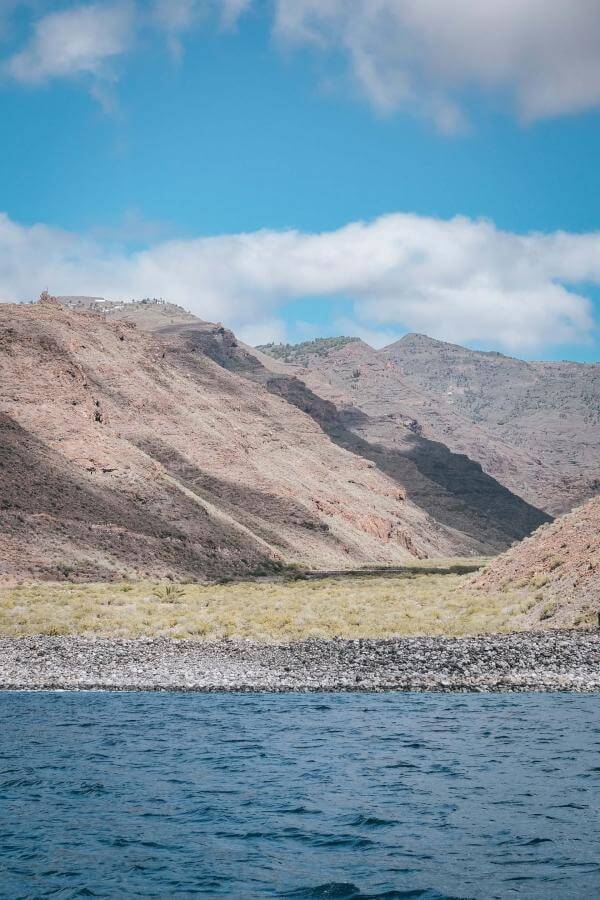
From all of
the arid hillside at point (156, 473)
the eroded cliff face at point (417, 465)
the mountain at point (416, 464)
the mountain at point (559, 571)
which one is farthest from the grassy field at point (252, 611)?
the eroded cliff face at point (417, 465)

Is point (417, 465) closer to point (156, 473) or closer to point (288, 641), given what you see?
point (156, 473)

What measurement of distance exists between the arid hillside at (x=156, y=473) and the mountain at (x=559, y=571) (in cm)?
2651

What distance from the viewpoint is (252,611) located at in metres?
41.4

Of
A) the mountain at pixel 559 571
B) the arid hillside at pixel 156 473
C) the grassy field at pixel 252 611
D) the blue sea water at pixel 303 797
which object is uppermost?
the arid hillside at pixel 156 473

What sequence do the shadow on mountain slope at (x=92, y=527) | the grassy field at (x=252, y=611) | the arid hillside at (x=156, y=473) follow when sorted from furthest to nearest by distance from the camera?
the arid hillside at (x=156, y=473)
the shadow on mountain slope at (x=92, y=527)
the grassy field at (x=252, y=611)

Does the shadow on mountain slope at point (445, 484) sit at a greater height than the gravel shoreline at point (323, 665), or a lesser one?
greater

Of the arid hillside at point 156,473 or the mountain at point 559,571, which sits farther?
the arid hillside at point 156,473

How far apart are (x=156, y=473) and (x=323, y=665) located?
4836cm

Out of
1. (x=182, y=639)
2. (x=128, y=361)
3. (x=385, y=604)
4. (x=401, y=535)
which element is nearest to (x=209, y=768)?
(x=182, y=639)

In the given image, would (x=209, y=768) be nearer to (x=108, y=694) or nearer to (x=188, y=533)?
(x=108, y=694)

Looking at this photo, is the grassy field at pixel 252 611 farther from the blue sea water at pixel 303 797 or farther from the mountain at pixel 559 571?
the blue sea water at pixel 303 797

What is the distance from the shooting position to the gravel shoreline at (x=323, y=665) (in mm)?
26062

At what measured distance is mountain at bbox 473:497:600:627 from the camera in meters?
33.8

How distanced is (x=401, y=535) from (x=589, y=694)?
85.2 metres
